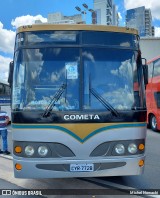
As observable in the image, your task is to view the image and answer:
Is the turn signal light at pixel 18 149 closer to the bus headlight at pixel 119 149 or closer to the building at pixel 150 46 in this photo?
the bus headlight at pixel 119 149

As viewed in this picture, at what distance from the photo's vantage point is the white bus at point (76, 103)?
5.02 meters

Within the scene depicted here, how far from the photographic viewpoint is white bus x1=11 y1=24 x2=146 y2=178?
5.02 meters

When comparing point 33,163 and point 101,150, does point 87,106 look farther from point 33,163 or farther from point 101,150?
point 33,163

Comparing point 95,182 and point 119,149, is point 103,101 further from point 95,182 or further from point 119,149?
point 95,182

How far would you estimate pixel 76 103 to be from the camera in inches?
201

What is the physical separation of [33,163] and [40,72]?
4.83 ft

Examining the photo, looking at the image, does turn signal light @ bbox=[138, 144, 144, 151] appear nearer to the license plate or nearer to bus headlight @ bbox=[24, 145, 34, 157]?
the license plate

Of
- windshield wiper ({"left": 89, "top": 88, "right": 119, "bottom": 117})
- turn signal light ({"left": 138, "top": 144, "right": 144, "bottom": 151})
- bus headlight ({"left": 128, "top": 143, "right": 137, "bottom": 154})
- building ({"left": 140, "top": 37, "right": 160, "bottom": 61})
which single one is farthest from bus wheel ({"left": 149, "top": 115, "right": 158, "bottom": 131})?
building ({"left": 140, "top": 37, "right": 160, "bottom": 61})

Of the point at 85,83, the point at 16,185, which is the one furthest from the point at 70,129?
the point at 16,185

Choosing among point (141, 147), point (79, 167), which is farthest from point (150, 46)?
point (79, 167)

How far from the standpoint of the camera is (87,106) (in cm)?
512

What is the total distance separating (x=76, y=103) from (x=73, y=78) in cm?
41

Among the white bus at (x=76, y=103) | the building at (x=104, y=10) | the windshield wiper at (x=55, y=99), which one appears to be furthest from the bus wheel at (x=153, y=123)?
the building at (x=104, y=10)

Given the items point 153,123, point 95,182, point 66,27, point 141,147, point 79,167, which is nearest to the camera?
point 79,167
